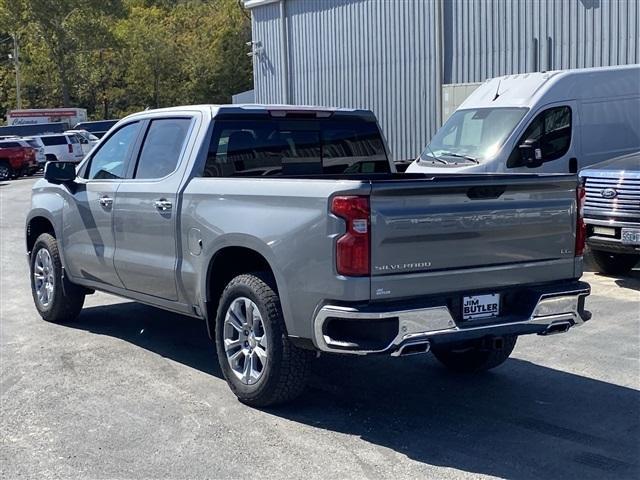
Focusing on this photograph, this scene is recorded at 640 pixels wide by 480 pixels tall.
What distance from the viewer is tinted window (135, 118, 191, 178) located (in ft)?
22.4

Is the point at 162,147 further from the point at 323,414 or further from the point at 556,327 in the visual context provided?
the point at 556,327

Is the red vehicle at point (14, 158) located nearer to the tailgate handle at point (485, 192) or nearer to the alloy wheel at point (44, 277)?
the alloy wheel at point (44, 277)

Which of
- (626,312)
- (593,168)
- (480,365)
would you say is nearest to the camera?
(480,365)

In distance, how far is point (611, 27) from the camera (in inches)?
675

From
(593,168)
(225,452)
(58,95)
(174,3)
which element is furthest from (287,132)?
(174,3)

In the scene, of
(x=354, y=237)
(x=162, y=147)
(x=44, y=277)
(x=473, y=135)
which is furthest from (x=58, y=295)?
(x=473, y=135)

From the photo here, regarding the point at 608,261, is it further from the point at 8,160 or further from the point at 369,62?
the point at 8,160

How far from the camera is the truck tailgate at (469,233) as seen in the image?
16.6 ft

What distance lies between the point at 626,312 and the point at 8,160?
3369cm

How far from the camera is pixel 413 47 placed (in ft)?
71.2

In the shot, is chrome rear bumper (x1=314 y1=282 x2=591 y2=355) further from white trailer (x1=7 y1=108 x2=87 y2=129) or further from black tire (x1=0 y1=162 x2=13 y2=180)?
white trailer (x1=7 y1=108 x2=87 y2=129)

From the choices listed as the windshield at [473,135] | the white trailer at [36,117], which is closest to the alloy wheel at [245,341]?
the windshield at [473,135]

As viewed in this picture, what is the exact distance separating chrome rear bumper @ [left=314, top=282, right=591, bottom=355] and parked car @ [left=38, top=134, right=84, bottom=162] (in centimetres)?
3822

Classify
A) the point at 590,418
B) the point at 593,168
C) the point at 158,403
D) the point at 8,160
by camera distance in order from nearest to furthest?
1. the point at 590,418
2. the point at 158,403
3. the point at 593,168
4. the point at 8,160
